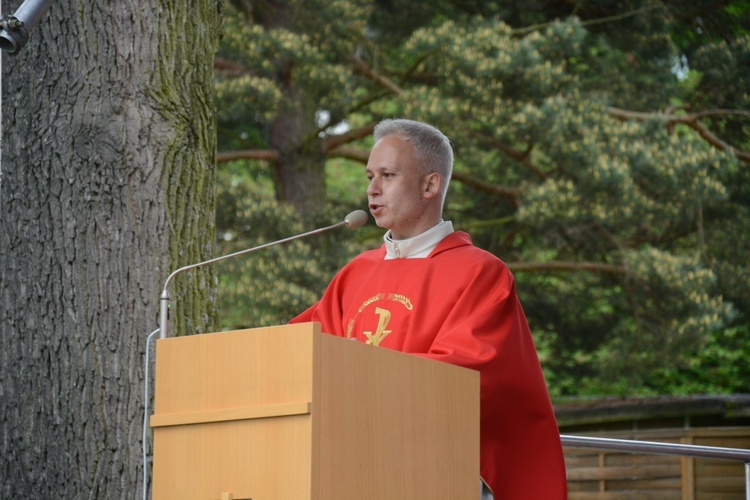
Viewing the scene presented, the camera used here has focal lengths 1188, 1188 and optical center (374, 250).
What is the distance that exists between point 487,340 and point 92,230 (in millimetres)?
1471

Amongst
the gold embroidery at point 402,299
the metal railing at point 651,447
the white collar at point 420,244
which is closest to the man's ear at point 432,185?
the white collar at point 420,244

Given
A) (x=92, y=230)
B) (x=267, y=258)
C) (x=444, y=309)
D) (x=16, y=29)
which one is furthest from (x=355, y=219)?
(x=267, y=258)

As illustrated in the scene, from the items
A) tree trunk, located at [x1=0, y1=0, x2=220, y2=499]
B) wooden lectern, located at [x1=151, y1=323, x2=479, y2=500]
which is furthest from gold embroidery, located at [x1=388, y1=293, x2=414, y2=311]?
tree trunk, located at [x1=0, y1=0, x2=220, y2=499]

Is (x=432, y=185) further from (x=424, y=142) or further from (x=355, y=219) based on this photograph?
(x=355, y=219)

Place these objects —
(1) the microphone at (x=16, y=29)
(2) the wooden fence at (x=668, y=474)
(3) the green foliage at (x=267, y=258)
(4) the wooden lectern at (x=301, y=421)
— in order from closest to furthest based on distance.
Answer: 1. (4) the wooden lectern at (x=301, y=421)
2. (1) the microphone at (x=16, y=29)
3. (2) the wooden fence at (x=668, y=474)
4. (3) the green foliage at (x=267, y=258)

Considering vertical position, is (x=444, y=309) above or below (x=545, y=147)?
below

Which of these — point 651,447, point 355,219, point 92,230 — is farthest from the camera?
point 651,447

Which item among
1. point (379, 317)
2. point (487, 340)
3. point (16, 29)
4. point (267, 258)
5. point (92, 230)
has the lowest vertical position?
point (487, 340)

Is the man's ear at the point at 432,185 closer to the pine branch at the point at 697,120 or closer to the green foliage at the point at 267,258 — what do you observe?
the green foliage at the point at 267,258

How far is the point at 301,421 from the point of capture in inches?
97.0

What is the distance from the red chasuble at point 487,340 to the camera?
3.15 meters

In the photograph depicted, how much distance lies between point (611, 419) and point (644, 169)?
1.99 metres

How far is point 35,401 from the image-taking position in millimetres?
3828

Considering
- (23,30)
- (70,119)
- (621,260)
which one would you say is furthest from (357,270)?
(621,260)
